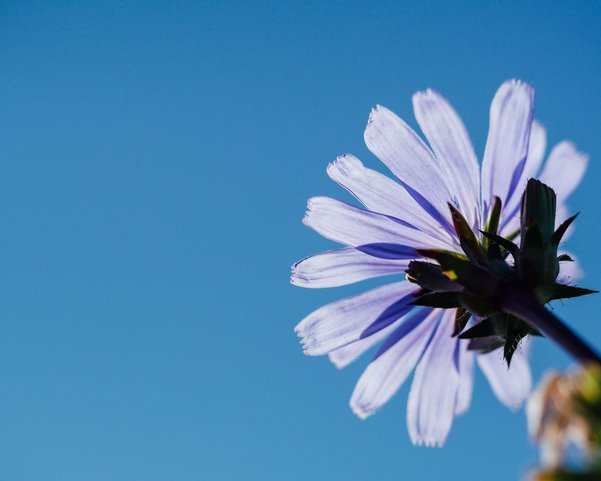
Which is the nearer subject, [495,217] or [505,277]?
[505,277]

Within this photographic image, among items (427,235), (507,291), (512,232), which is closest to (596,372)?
(507,291)

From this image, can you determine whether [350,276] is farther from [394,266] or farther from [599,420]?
[599,420]

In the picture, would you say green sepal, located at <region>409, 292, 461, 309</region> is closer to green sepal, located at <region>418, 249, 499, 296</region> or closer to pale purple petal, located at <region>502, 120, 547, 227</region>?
green sepal, located at <region>418, 249, 499, 296</region>

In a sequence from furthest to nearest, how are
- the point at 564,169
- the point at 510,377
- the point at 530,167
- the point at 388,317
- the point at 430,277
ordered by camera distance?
the point at 510,377, the point at 564,169, the point at 530,167, the point at 388,317, the point at 430,277

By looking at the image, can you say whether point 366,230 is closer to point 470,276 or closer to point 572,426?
point 470,276

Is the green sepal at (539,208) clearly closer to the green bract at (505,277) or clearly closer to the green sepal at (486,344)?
the green bract at (505,277)

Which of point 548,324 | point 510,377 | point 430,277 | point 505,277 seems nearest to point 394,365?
point 510,377
